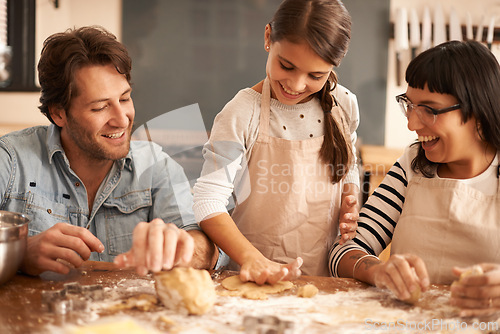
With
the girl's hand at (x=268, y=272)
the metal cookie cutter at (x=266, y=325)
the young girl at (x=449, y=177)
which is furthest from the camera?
the young girl at (x=449, y=177)

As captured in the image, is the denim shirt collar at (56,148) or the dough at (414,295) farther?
the denim shirt collar at (56,148)

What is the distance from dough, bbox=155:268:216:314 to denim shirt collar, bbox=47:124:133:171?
645 mm

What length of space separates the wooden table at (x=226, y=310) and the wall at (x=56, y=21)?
2.53 meters

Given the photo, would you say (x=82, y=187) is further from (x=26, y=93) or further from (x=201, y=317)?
(x=26, y=93)

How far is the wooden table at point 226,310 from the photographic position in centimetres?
92

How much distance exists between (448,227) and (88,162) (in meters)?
1.11

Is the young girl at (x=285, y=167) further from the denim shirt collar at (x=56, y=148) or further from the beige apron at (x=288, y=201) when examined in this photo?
the denim shirt collar at (x=56, y=148)

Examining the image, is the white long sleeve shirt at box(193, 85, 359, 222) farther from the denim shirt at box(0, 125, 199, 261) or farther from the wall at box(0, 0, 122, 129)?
the wall at box(0, 0, 122, 129)

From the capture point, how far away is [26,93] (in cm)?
337

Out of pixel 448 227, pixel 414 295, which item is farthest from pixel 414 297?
pixel 448 227

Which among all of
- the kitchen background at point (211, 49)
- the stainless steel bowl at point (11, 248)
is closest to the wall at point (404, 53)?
the kitchen background at point (211, 49)

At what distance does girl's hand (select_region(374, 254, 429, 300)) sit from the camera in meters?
1.04

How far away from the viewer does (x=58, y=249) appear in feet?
3.82

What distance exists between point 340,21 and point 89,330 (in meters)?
0.98
